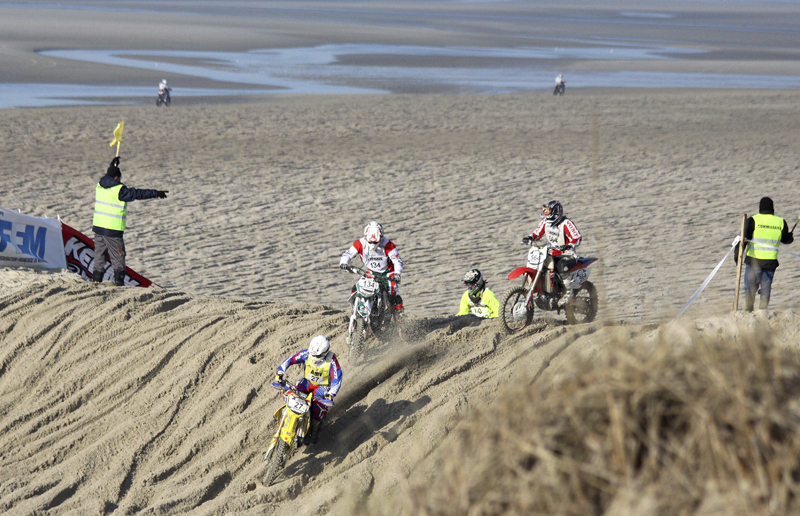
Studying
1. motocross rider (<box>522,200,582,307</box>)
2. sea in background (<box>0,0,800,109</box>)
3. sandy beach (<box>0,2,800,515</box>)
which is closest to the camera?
sandy beach (<box>0,2,800,515</box>)

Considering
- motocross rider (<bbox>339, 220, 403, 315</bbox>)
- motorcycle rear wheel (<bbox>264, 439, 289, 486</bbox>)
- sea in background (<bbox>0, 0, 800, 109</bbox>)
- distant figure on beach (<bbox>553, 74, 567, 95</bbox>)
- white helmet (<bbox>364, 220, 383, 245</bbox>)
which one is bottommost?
motorcycle rear wheel (<bbox>264, 439, 289, 486</bbox>)

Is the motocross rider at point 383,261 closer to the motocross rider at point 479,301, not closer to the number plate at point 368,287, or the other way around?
the number plate at point 368,287

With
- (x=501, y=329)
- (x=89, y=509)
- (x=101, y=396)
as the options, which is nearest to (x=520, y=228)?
(x=501, y=329)

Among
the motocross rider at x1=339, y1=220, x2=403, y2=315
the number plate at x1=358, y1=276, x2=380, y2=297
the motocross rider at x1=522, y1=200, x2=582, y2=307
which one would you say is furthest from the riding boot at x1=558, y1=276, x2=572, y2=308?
the number plate at x1=358, y1=276, x2=380, y2=297

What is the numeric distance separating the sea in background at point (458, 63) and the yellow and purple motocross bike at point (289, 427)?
2578 centimetres

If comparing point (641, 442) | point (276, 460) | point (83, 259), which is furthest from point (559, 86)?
point (641, 442)

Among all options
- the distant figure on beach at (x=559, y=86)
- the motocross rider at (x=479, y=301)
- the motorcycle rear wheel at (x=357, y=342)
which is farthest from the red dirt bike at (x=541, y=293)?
the distant figure on beach at (x=559, y=86)

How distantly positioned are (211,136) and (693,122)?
17.3 m

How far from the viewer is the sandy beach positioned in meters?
8.32

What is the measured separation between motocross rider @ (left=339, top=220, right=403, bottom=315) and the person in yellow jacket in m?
4.56

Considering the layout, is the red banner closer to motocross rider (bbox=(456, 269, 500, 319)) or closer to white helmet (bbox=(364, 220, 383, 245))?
white helmet (bbox=(364, 220, 383, 245))

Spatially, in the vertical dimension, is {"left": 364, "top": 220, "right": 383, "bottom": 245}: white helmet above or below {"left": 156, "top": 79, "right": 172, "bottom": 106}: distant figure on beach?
below

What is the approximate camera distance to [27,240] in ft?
40.5

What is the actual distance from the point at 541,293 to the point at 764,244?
3.00m
